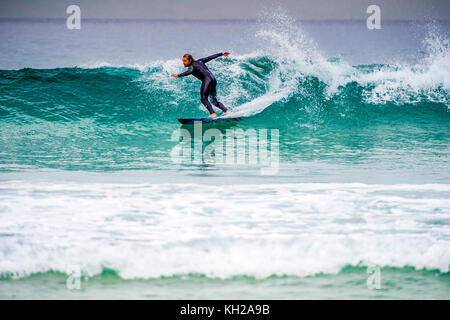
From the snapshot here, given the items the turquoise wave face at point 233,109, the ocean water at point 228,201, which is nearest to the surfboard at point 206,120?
the ocean water at point 228,201

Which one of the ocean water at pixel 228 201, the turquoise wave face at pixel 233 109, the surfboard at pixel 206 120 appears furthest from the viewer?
the surfboard at pixel 206 120

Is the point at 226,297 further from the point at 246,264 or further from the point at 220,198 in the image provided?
the point at 220,198

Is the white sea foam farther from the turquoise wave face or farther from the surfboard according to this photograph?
the surfboard

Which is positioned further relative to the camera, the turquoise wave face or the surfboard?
the surfboard

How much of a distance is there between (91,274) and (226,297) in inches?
39.4

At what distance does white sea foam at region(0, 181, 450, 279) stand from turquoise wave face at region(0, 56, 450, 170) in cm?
203

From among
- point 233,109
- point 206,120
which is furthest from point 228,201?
point 233,109

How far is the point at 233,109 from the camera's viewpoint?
1182 cm

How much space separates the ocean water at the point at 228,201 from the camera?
3.83 m

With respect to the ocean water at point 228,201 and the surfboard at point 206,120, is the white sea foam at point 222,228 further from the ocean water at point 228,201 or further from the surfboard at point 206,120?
the surfboard at point 206,120

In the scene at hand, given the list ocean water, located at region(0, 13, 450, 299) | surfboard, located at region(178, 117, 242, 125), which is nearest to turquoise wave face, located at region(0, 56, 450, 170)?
ocean water, located at region(0, 13, 450, 299)

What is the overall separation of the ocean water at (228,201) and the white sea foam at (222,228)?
0.05 ft

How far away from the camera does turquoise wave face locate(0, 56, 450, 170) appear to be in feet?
28.4
